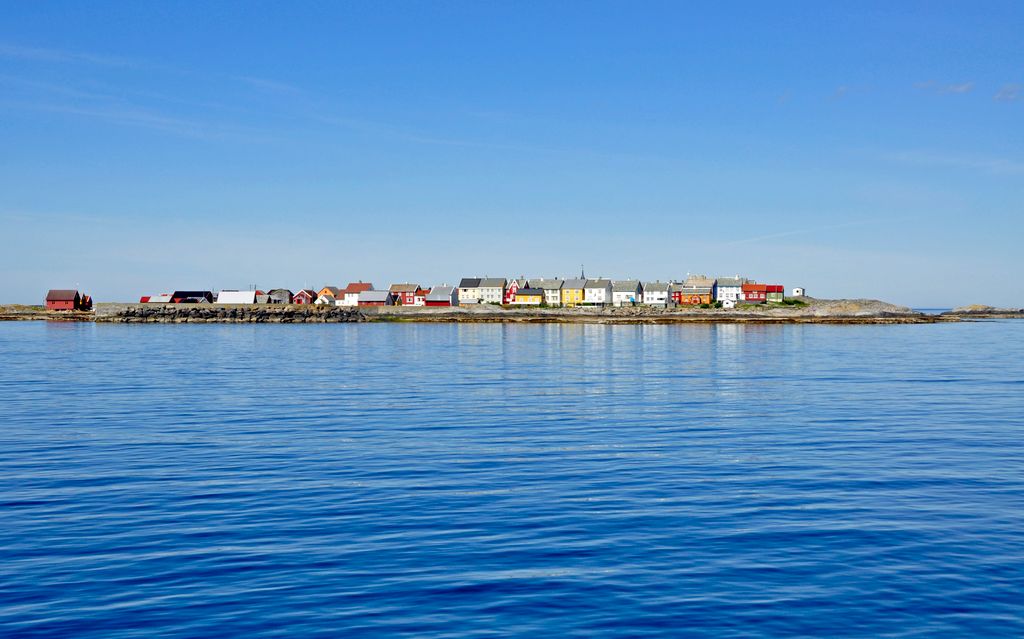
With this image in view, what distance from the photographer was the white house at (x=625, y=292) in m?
196

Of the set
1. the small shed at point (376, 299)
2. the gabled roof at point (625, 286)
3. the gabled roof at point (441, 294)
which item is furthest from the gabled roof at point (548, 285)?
the small shed at point (376, 299)

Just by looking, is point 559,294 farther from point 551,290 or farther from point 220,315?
point 220,315

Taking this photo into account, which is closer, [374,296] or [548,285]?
[548,285]

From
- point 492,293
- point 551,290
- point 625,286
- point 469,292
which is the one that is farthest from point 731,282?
point 469,292

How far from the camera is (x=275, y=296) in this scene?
193375 millimetres

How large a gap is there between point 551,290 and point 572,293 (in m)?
4.93

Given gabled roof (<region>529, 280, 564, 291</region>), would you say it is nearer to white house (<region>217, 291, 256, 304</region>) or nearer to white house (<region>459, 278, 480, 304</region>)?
white house (<region>459, 278, 480, 304</region>)

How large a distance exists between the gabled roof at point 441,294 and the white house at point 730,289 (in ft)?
202

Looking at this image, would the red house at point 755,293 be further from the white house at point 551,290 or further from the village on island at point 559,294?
the white house at point 551,290

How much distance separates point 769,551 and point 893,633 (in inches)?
133

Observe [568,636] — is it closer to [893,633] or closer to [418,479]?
[893,633]

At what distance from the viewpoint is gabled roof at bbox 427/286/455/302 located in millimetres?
192250

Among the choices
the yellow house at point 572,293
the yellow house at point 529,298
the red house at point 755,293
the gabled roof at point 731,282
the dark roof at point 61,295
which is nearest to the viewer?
the dark roof at point 61,295

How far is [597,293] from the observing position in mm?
196375
